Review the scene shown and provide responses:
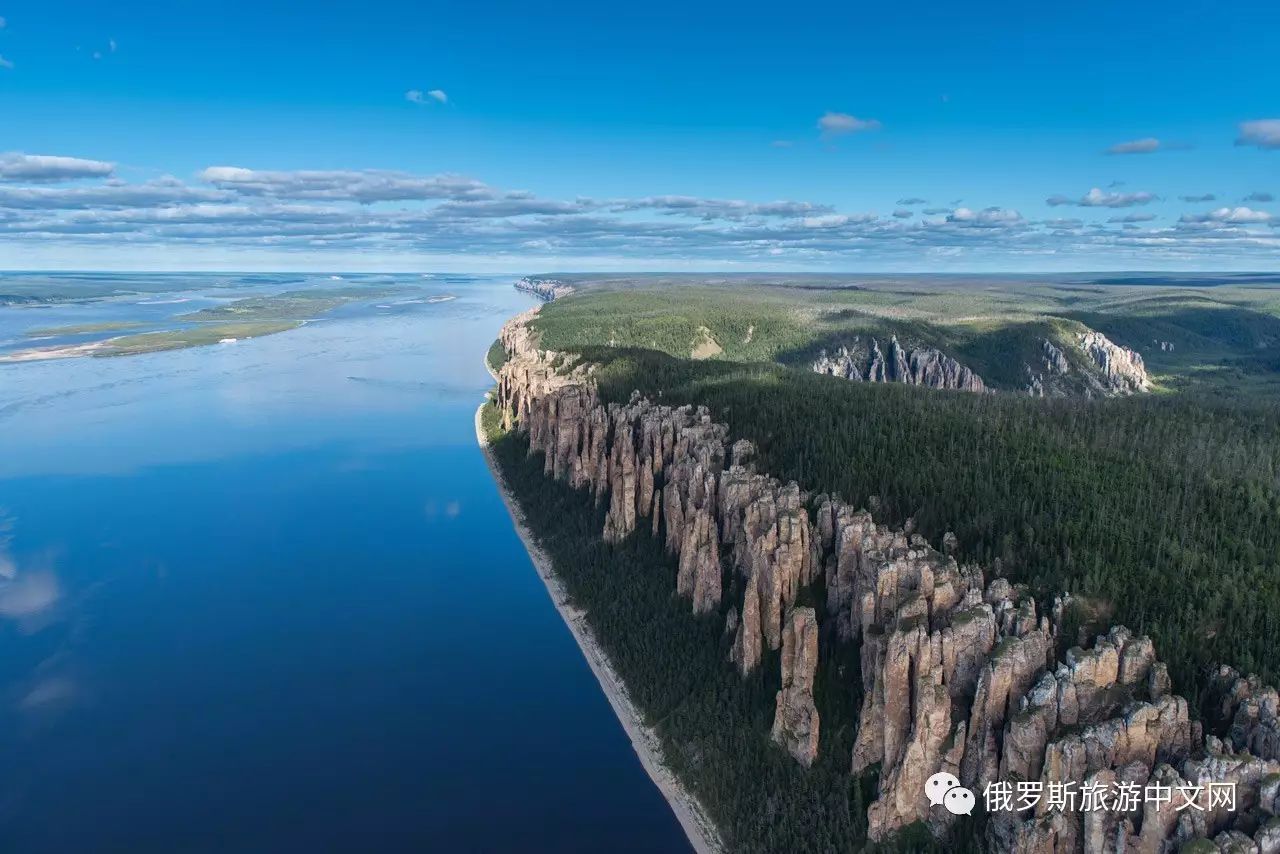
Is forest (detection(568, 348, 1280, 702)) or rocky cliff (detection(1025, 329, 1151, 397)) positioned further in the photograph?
rocky cliff (detection(1025, 329, 1151, 397))

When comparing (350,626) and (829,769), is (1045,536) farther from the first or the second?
(350,626)

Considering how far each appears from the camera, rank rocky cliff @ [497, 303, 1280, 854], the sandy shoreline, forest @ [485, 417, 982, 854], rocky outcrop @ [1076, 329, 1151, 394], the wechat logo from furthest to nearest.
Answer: rocky outcrop @ [1076, 329, 1151, 394], the sandy shoreline, forest @ [485, 417, 982, 854], the wechat logo, rocky cliff @ [497, 303, 1280, 854]

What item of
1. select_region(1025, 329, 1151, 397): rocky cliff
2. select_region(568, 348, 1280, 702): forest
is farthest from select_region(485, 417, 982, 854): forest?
select_region(1025, 329, 1151, 397): rocky cliff

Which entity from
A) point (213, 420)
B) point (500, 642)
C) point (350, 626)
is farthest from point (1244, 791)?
point (213, 420)

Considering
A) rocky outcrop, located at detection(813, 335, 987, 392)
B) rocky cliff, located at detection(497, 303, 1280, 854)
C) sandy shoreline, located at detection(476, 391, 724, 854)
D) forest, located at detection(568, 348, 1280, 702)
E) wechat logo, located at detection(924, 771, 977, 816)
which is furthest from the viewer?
rocky outcrop, located at detection(813, 335, 987, 392)

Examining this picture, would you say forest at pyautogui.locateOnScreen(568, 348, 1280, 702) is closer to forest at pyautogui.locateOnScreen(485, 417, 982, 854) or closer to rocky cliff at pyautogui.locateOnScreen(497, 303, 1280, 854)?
rocky cliff at pyautogui.locateOnScreen(497, 303, 1280, 854)

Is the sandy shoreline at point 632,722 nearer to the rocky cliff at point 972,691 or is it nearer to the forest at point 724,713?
the forest at point 724,713

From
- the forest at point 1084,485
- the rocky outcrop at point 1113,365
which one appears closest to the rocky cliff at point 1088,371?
the rocky outcrop at point 1113,365
